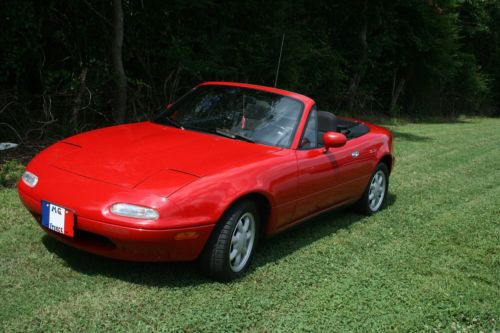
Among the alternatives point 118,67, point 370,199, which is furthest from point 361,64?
point 370,199

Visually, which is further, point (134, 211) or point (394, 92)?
point (394, 92)

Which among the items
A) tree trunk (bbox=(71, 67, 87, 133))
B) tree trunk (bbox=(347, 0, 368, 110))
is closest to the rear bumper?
tree trunk (bbox=(71, 67, 87, 133))

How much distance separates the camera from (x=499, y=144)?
46.0 ft

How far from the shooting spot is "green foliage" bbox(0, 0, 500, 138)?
339 inches

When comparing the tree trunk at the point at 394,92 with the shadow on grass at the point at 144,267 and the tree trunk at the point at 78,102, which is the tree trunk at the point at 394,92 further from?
the shadow on grass at the point at 144,267

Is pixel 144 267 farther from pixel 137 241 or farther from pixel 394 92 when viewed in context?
pixel 394 92

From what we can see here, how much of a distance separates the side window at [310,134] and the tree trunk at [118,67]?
4.84 metres

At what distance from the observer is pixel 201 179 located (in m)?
3.80

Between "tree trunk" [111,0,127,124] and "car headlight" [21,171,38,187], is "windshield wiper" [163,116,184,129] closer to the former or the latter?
"car headlight" [21,171,38,187]

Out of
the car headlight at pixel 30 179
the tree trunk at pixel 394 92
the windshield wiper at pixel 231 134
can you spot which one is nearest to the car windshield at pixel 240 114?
the windshield wiper at pixel 231 134

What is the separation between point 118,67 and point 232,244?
5.86 meters

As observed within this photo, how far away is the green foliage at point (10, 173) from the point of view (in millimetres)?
5984

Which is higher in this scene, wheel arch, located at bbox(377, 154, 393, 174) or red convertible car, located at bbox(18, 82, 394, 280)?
red convertible car, located at bbox(18, 82, 394, 280)

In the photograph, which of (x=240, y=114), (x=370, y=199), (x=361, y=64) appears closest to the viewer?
(x=240, y=114)
